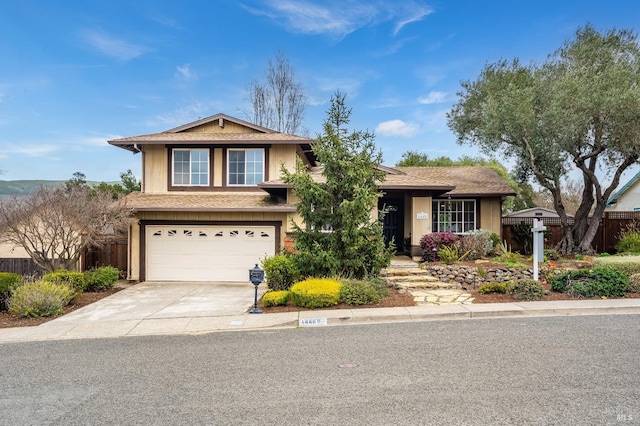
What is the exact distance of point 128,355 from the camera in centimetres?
645

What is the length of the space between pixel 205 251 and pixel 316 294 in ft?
21.2

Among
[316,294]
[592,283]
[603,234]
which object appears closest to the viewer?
[316,294]

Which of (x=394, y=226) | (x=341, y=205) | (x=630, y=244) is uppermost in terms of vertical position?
(x=341, y=205)

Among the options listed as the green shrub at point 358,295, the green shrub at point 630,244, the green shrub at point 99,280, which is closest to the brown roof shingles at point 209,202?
the green shrub at point 99,280

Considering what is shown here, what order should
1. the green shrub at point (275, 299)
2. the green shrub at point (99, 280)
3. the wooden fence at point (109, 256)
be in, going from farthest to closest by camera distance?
the wooden fence at point (109, 256) → the green shrub at point (99, 280) → the green shrub at point (275, 299)

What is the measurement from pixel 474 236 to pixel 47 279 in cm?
1399

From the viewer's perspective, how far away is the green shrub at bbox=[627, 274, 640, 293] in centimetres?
1048

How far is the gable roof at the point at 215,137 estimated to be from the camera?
14.8 meters

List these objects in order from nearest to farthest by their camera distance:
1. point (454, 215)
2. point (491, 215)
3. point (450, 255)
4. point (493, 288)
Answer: point (493, 288)
point (450, 255)
point (491, 215)
point (454, 215)

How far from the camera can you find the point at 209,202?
1421 centimetres

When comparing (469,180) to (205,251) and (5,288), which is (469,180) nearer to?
(205,251)

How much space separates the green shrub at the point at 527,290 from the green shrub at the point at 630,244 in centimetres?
730

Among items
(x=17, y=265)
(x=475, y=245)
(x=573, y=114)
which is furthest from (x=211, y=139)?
(x=573, y=114)

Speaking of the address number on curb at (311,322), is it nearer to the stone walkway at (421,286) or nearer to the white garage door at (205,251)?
the stone walkway at (421,286)
